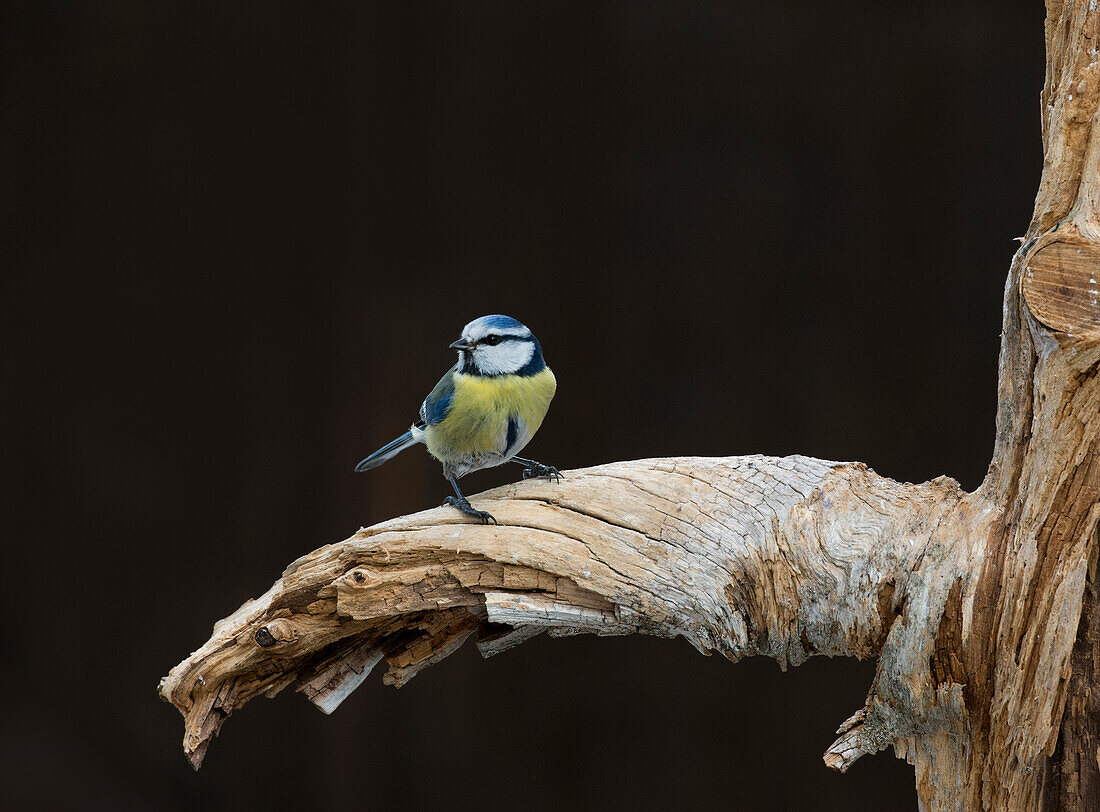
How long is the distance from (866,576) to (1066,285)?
1.94 ft

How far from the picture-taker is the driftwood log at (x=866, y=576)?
160 centimetres

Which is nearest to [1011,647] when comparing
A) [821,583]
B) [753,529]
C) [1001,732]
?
[1001,732]

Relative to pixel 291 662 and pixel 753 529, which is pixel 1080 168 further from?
pixel 291 662

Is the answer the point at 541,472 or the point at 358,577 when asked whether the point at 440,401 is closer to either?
the point at 541,472

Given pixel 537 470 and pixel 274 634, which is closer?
pixel 274 634

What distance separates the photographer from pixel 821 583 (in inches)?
70.5

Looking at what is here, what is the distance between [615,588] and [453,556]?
31cm

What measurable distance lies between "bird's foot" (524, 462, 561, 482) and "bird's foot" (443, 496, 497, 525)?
18 cm

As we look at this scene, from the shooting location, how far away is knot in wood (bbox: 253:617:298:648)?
1826 millimetres

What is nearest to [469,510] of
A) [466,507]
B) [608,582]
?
[466,507]

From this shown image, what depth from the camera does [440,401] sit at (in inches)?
82.0

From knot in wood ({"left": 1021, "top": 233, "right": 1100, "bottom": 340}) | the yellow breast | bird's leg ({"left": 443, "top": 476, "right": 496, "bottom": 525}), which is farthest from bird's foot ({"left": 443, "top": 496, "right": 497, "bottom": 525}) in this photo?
knot in wood ({"left": 1021, "top": 233, "right": 1100, "bottom": 340})

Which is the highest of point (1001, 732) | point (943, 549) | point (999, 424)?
point (999, 424)

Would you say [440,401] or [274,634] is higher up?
[440,401]
